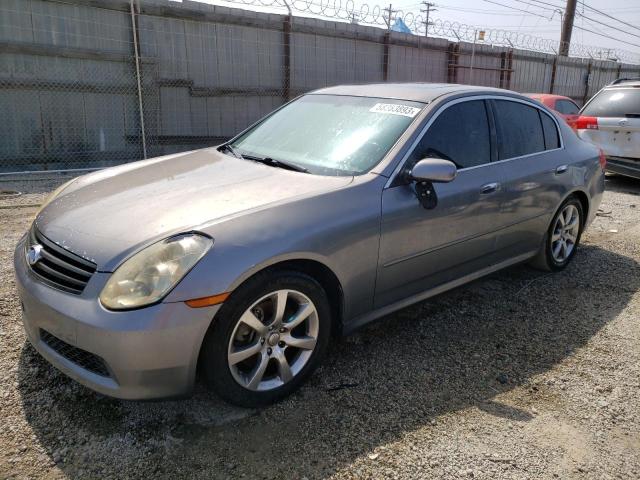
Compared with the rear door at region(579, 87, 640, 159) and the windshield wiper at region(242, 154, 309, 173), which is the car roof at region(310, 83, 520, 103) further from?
the rear door at region(579, 87, 640, 159)

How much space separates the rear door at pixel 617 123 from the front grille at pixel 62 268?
8618mm

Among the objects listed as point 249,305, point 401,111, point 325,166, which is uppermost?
point 401,111

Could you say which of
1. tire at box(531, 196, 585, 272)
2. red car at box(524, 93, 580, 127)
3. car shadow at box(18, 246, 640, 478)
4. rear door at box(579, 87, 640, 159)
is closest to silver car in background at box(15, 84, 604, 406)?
car shadow at box(18, 246, 640, 478)

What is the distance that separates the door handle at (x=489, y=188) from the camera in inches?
143

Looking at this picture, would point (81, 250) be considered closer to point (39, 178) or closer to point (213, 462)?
point (213, 462)

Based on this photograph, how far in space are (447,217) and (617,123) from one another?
6.74 meters

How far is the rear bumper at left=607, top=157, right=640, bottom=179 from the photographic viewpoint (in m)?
8.52

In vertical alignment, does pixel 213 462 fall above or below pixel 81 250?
below

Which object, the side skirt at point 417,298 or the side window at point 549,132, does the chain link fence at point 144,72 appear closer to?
the side window at point 549,132

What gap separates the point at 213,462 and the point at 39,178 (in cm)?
666

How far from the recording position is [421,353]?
3.36 m

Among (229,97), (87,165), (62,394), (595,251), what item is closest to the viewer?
(62,394)

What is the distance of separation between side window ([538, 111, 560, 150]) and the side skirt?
3.22ft

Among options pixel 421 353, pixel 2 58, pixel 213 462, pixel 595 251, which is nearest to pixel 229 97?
pixel 2 58
